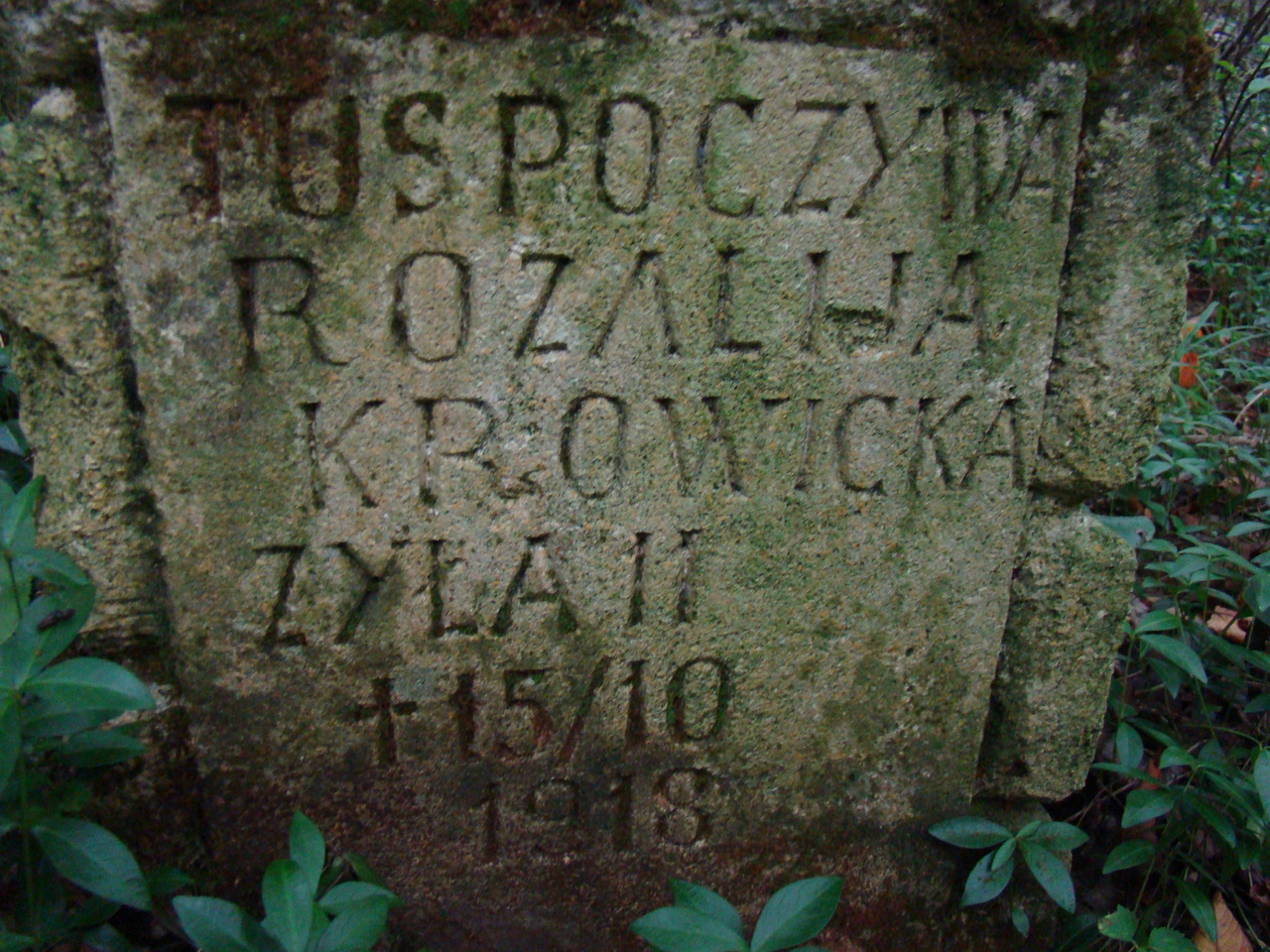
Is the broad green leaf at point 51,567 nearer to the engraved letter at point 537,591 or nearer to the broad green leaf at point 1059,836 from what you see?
the engraved letter at point 537,591

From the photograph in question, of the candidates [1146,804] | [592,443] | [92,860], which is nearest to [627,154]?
[592,443]

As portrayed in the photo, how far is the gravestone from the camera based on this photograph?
1.46 metres

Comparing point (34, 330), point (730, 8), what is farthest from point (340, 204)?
point (730, 8)

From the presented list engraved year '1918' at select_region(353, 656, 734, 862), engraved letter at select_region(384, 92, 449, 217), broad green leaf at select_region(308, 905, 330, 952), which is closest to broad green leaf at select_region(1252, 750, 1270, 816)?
engraved year '1918' at select_region(353, 656, 734, 862)

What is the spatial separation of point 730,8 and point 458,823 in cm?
150

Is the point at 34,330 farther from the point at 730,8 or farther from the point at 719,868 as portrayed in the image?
the point at 719,868

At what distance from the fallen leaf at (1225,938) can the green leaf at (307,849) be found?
5.61ft

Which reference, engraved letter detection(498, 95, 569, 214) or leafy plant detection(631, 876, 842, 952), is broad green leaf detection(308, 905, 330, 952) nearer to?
leafy plant detection(631, 876, 842, 952)

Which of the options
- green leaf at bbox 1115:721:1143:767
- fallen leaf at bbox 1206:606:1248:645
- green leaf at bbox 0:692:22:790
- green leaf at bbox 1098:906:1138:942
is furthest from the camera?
fallen leaf at bbox 1206:606:1248:645

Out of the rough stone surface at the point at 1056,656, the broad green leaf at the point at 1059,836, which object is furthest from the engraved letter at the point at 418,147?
the broad green leaf at the point at 1059,836

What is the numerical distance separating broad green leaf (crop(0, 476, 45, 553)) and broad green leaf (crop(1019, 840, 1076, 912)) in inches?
70.8

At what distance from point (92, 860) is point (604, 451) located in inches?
37.9

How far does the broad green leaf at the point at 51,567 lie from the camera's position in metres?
1.33

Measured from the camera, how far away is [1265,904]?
207 centimetres
